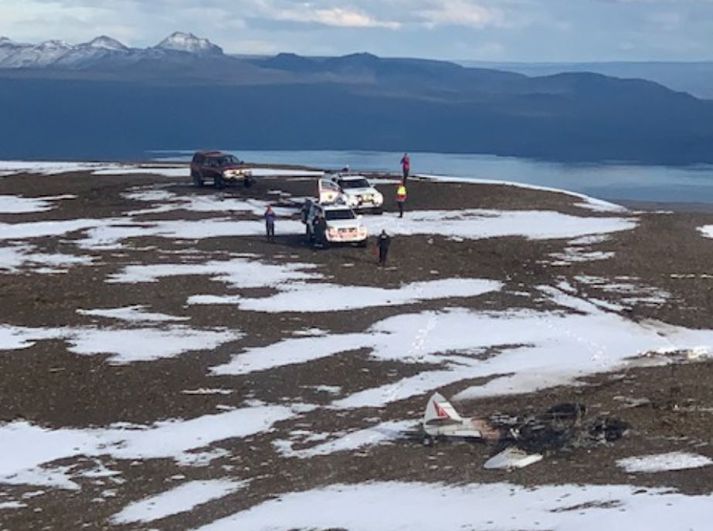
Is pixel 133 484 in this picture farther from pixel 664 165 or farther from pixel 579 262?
pixel 664 165

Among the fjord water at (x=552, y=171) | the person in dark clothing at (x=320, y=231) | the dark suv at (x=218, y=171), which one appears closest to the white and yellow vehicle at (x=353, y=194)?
the person in dark clothing at (x=320, y=231)

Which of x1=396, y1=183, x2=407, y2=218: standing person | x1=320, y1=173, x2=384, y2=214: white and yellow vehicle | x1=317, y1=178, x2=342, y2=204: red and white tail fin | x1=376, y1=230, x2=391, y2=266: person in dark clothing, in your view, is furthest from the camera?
x1=317, y1=178, x2=342, y2=204: red and white tail fin

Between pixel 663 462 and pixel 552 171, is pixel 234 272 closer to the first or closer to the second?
pixel 663 462

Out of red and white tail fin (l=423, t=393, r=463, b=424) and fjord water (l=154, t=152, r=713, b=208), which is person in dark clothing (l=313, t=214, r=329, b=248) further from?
fjord water (l=154, t=152, r=713, b=208)

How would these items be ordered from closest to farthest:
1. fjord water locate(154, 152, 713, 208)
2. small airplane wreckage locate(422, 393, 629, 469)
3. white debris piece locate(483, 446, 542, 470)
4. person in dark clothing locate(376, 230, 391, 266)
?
white debris piece locate(483, 446, 542, 470) → small airplane wreckage locate(422, 393, 629, 469) → person in dark clothing locate(376, 230, 391, 266) → fjord water locate(154, 152, 713, 208)

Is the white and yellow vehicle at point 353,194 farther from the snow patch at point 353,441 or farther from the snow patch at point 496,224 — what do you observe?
the snow patch at point 353,441

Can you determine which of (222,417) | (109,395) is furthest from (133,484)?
(109,395)

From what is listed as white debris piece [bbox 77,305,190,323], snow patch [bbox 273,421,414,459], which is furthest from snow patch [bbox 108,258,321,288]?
snow patch [bbox 273,421,414,459]
